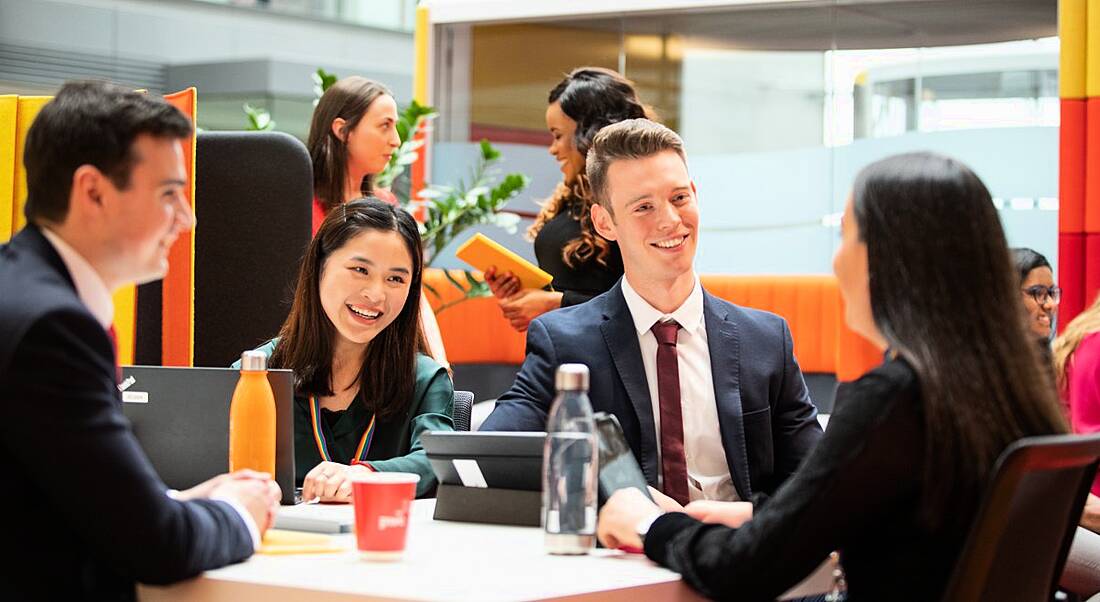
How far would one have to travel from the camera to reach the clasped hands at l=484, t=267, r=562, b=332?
3732mm

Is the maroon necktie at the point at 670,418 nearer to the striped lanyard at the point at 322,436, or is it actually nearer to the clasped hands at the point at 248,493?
the striped lanyard at the point at 322,436

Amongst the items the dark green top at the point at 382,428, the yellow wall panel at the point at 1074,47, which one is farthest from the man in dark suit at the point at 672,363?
the yellow wall panel at the point at 1074,47

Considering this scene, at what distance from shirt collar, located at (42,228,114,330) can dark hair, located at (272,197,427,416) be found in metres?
1.01

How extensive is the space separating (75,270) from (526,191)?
5891mm

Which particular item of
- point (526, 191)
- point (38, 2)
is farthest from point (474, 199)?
point (38, 2)

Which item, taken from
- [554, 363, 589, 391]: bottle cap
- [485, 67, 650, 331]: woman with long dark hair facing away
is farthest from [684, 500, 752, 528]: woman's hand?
[485, 67, 650, 331]: woman with long dark hair facing away

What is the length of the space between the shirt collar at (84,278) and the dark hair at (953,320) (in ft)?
3.00

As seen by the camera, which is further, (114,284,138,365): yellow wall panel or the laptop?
(114,284,138,365): yellow wall panel

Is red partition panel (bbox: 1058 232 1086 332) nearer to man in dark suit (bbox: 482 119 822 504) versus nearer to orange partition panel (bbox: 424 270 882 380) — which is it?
orange partition panel (bbox: 424 270 882 380)

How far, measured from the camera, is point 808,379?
21.6ft

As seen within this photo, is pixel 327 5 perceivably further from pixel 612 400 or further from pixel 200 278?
pixel 612 400

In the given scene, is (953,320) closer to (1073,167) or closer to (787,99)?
(1073,167)

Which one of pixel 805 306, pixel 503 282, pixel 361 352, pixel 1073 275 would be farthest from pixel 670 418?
pixel 805 306

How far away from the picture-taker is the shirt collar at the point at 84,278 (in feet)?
4.95
